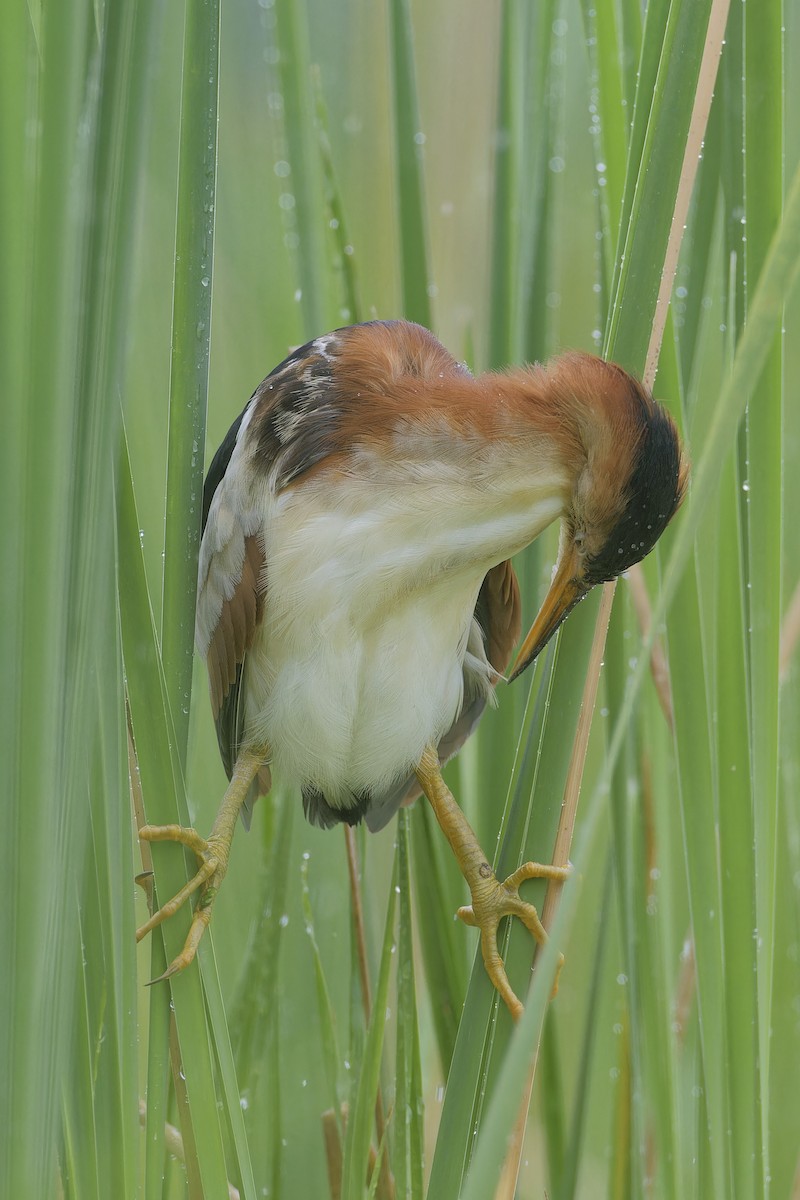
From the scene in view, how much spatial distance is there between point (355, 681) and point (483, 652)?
22 centimetres

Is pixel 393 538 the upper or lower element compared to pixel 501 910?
upper

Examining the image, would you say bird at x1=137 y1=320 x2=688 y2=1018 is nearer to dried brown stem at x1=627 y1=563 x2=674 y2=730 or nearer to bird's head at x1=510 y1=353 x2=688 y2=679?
bird's head at x1=510 y1=353 x2=688 y2=679

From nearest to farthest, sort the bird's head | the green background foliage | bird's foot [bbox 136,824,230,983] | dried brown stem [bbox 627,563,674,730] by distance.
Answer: the green background foliage
bird's foot [bbox 136,824,230,983]
the bird's head
dried brown stem [bbox 627,563,674,730]

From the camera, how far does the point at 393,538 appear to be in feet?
3.04

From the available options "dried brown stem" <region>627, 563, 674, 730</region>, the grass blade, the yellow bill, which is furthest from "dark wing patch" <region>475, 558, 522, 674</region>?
the grass blade

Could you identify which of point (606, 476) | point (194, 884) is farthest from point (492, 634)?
point (194, 884)

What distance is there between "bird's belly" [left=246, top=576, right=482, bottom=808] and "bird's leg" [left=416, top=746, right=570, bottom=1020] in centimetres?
3

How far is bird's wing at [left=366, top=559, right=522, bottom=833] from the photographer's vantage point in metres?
1.15

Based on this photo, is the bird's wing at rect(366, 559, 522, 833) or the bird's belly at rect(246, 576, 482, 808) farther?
the bird's wing at rect(366, 559, 522, 833)

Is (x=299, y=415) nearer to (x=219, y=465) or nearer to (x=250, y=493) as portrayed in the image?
(x=250, y=493)

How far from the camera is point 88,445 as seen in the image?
52 cm

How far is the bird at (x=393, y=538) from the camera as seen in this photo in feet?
2.90

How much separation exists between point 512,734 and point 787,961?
1.34 ft

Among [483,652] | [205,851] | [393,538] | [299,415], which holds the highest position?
[299,415]
